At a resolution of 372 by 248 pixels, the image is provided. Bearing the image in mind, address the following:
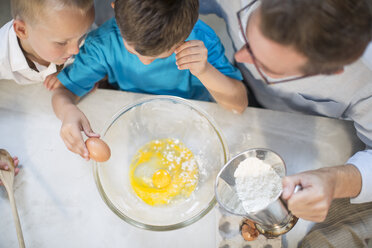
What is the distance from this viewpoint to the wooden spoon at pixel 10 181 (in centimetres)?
94

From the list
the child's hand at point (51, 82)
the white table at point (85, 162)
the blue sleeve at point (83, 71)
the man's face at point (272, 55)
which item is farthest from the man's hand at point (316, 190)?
the child's hand at point (51, 82)

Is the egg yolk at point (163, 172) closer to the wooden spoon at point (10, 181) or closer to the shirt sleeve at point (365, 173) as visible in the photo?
Answer: the wooden spoon at point (10, 181)

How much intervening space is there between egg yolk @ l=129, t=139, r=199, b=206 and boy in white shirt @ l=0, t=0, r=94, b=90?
433 millimetres

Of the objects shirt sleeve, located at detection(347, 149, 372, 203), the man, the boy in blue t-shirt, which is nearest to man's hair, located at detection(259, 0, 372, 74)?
the man

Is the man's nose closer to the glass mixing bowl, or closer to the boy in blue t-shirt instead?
the boy in blue t-shirt

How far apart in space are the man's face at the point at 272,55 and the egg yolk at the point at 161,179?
0.48 m

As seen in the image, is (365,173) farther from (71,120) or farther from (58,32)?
(58,32)

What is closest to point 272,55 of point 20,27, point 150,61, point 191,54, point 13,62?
point 191,54

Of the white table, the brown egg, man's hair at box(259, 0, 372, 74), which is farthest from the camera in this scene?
the white table

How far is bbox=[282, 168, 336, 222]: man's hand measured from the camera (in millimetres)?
766

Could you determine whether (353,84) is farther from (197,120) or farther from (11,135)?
(11,135)

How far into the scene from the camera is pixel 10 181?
38.7 inches

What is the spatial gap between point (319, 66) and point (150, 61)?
51 centimetres

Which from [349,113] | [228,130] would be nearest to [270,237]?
[228,130]
